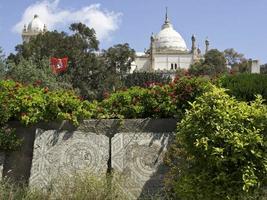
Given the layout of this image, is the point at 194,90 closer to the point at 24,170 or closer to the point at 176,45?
the point at 24,170

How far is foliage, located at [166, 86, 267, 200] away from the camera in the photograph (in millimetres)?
5750

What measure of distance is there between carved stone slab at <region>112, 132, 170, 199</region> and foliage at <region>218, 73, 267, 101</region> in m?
1.24

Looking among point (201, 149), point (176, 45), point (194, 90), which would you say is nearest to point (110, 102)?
point (194, 90)

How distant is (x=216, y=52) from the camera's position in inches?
2837

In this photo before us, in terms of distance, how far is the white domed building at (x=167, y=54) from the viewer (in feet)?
325

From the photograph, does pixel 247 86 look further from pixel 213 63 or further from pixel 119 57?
pixel 213 63

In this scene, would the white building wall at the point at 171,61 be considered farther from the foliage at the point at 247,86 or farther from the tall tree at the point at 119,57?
the foliage at the point at 247,86

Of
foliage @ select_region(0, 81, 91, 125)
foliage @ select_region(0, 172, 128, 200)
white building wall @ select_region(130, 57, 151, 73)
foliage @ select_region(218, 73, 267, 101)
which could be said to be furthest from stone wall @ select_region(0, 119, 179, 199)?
white building wall @ select_region(130, 57, 151, 73)

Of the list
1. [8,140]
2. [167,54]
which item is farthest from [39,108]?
[167,54]

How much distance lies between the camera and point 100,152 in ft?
25.6

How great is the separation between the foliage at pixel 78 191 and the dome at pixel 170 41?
308 ft

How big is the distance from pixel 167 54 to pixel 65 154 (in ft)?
301

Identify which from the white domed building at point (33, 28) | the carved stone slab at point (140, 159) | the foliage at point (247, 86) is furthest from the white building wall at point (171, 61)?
the carved stone slab at point (140, 159)

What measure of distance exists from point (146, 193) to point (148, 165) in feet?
1.44
